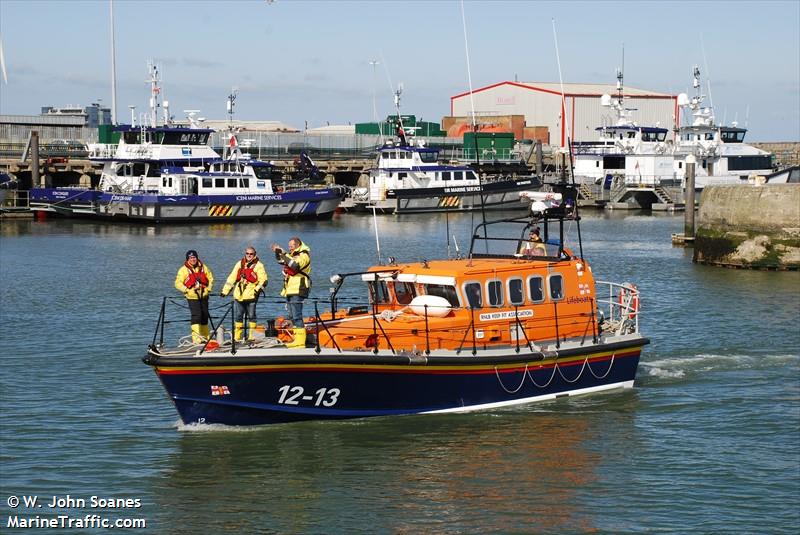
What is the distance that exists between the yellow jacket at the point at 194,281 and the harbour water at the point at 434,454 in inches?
77.7

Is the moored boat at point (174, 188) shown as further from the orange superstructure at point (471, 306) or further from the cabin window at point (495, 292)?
the cabin window at point (495, 292)

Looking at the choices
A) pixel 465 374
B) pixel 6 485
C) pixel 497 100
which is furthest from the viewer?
pixel 497 100

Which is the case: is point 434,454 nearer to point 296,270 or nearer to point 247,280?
point 296,270

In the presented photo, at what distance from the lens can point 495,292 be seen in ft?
55.0

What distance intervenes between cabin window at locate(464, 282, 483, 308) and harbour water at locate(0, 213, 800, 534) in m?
1.75

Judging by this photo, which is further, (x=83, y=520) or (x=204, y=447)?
(x=204, y=447)

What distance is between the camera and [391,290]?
17.0 metres

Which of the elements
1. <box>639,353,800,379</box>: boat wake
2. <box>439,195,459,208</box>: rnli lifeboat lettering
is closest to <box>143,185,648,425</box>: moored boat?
<box>639,353,800,379</box>: boat wake

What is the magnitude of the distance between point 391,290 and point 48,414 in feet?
18.9

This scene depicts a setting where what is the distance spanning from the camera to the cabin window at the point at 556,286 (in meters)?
17.5

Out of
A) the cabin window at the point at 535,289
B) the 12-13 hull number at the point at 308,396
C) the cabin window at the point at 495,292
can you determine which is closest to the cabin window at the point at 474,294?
the cabin window at the point at 495,292

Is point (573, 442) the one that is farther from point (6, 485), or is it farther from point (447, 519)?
point (6, 485)

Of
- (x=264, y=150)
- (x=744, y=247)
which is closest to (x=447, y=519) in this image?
(x=744, y=247)

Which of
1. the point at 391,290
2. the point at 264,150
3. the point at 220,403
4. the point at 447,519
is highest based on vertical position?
the point at 264,150
